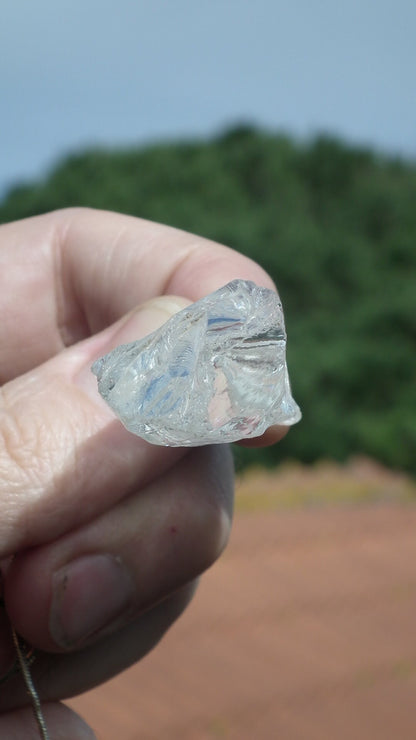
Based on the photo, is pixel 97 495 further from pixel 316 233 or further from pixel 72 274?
pixel 316 233

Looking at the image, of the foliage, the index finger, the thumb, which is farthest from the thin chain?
the foliage

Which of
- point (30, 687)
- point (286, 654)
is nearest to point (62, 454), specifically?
point (30, 687)

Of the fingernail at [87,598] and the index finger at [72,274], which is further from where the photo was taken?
the index finger at [72,274]

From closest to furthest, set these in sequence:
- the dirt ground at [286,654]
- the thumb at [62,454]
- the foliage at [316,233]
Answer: the thumb at [62,454], the dirt ground at [286,654], the foliage at [316,233]

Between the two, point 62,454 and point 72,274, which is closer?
point 62,454

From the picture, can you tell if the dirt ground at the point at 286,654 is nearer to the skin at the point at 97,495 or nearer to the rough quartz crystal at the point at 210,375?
the skin at the point at 97,495

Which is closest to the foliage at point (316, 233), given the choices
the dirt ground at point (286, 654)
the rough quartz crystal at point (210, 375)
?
the dirt ground at point (286, 654)

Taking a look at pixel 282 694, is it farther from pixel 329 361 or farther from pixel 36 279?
pixel 329 361
